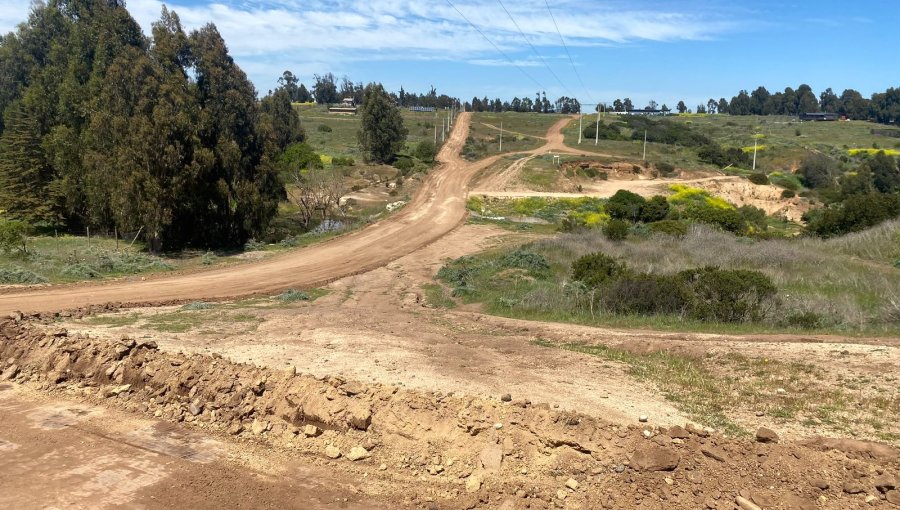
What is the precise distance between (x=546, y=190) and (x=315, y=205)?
22184 millimetres

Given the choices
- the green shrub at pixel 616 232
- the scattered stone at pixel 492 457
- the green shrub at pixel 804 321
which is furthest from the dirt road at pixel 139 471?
the green shrub at pixel 616 232

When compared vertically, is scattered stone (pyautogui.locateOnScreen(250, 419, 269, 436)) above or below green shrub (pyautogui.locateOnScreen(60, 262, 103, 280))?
above

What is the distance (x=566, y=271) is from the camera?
22.9m

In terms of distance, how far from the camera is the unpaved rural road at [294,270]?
60.3ft

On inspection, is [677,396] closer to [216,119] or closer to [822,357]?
[822,357]

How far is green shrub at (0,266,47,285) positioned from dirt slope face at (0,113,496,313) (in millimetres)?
1119

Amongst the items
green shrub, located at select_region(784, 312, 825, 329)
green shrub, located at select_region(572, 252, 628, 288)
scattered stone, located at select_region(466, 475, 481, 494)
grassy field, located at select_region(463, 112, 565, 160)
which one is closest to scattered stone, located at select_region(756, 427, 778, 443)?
scattered stone, located at select_region(466, 475, 481, 494)

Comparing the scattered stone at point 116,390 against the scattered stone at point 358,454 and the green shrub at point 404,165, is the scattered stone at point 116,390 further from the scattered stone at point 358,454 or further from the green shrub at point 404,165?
the green shrub at point 404,165

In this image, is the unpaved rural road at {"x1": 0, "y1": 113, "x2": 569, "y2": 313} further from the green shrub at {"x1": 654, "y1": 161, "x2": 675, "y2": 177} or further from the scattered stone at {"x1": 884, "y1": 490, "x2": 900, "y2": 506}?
the green shrub at {"x1": 654, "y1": 161, "x2": 675, "y2": 177}

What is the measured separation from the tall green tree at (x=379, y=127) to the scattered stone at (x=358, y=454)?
55476 mm

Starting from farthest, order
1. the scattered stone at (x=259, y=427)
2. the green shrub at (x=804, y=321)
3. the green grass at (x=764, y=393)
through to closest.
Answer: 1. the green shrub at (x=804, y=321)
2. the scattered stone at (x=259, y=427)
3. the green grass at (x=764, y=393)

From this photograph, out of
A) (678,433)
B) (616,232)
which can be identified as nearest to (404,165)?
(616,232)

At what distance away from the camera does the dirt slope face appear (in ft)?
60.4

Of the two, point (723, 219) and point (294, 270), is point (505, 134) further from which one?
point (294, 270)
